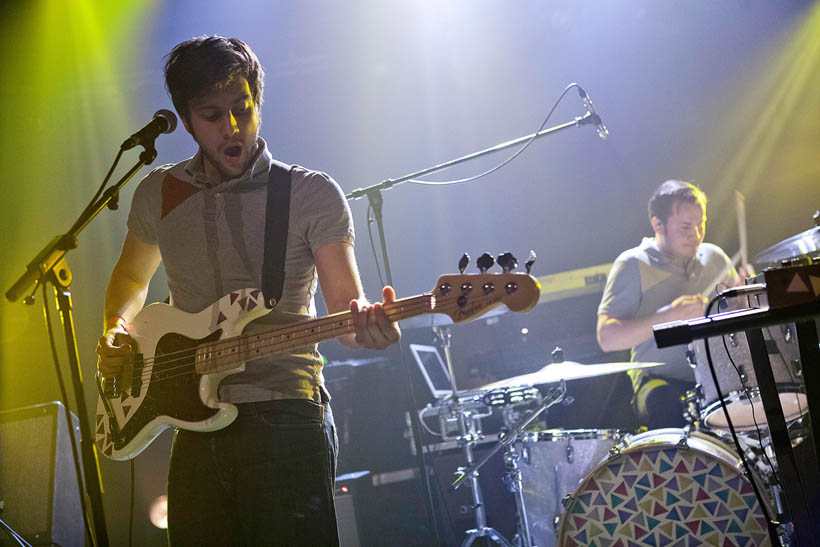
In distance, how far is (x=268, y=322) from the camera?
2.08 meters

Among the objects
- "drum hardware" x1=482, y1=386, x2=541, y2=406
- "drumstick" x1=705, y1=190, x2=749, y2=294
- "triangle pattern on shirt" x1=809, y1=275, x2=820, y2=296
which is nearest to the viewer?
"triangle pattern on shirt" x1=809, y1=275, x2=820, y2=296

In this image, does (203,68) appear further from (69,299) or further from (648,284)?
(648,284)

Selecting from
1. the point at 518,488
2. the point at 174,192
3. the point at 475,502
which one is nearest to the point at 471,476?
the point at 475,502

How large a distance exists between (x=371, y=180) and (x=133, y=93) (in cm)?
179

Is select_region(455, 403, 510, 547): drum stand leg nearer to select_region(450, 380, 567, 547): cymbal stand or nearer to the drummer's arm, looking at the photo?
select_region(450, 380, 567, 547): cymbal stand

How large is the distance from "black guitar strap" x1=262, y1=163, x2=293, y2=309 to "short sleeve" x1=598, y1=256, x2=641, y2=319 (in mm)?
2602

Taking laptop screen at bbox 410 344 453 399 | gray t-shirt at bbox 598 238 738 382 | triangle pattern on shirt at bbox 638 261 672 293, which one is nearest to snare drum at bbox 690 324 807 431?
gray t-shirt at bbox 598 238 738 382

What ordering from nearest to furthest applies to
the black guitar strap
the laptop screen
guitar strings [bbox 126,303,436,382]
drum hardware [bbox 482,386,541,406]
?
guitar strings [bbox 126,303,436,382] < the black guitar strap < drum hardware [bbox 482,386,541,406] < the laptop screen

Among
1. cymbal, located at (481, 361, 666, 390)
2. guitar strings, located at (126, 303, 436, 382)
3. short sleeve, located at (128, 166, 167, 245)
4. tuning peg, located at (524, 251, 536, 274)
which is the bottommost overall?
cymbal, located at (481, 361, 666, 390)

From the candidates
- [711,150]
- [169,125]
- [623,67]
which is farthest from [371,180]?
[169,125]

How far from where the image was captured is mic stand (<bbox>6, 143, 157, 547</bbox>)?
203cm

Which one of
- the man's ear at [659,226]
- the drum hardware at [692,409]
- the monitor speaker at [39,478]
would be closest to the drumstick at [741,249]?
the man's ear at [659,226]

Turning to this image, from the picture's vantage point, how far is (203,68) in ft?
7.47

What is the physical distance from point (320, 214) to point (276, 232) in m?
0.15
